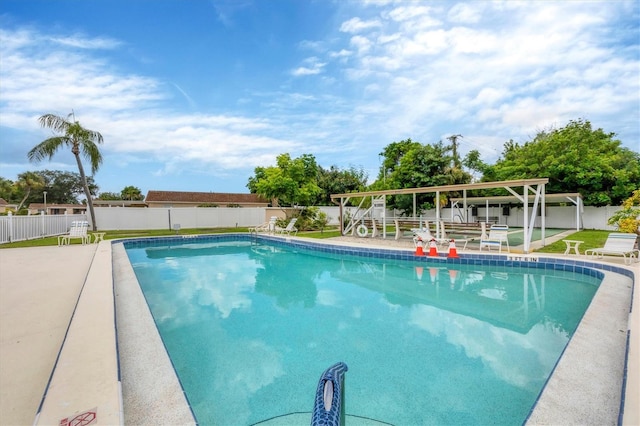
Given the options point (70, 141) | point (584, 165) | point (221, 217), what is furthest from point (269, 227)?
point (584, 165)

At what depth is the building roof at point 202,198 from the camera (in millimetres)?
30469

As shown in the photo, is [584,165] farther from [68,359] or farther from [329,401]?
[68,359]

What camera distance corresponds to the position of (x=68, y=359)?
2.55 meters

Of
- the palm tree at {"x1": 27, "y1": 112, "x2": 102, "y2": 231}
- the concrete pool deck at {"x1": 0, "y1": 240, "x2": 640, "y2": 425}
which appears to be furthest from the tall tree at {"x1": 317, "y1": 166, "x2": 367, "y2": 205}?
the concrete pool deck at {"x1": 0, "y1": 240, "x2": 640, "y2": 425}

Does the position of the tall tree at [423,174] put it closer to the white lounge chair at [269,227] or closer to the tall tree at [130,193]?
the white lounge chair at [269,227]

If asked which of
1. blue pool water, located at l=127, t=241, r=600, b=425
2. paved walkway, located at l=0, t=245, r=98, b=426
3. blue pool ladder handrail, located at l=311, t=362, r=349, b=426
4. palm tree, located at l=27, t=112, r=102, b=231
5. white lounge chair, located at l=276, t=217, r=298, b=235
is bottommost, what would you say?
blue pool water, located at l=127, t=241, r=600, b=425

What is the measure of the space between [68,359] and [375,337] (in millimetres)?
3236

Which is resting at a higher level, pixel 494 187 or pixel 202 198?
pixel 202 198

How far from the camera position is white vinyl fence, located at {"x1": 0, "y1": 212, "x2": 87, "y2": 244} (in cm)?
1219

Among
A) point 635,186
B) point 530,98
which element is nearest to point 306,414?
point 530,98

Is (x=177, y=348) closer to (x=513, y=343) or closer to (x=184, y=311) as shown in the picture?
(x=184, y=311)

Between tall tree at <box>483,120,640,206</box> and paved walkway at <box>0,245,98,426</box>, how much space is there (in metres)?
21.8

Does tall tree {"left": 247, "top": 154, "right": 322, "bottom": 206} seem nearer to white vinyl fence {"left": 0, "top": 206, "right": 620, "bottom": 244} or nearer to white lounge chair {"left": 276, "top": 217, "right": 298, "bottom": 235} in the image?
white vinyl fence {"left": 0, "top": 206, "right": 620, "bottom": 244}

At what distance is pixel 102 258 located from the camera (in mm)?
7691
